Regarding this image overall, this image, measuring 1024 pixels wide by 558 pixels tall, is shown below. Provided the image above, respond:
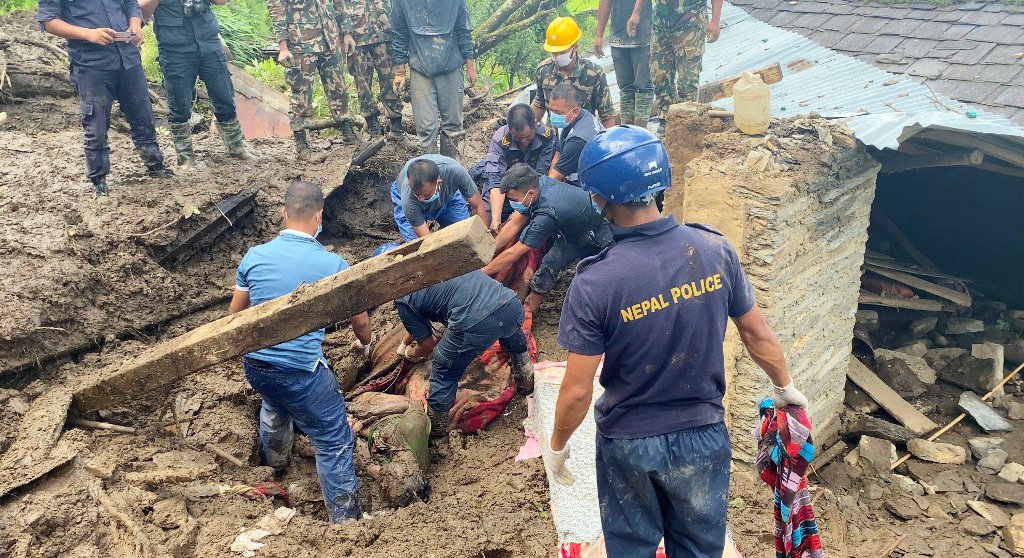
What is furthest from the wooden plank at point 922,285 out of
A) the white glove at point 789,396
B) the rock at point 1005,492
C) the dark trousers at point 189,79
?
the dark trousers at point 189,79

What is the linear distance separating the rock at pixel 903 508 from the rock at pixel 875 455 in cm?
34

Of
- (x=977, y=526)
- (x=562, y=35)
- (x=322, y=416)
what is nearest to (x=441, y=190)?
(x=322, y=416)

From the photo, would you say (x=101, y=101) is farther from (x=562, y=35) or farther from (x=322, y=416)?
(x=562, y=35)

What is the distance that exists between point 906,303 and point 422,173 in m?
5.71

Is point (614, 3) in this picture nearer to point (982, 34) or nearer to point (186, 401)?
point (982, 34)

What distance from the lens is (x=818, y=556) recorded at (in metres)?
2.75

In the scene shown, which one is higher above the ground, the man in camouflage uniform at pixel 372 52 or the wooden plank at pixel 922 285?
the man in camouflage uniform at pixel 372 52

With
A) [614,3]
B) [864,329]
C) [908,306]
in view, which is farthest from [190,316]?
[908,306]

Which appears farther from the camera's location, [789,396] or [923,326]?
[923,326]

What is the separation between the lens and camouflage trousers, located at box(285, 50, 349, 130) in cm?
635

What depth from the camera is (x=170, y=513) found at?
3283mm

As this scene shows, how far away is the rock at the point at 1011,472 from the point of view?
5629 millimetres

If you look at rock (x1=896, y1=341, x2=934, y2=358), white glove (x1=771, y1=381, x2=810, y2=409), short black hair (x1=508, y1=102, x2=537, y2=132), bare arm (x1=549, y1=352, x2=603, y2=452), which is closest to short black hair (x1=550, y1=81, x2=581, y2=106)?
short black hair (x1=508, y1=102, x2=537, y2=132)

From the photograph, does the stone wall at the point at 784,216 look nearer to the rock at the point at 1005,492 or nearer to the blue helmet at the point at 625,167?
the rock at the point at 1005,492
